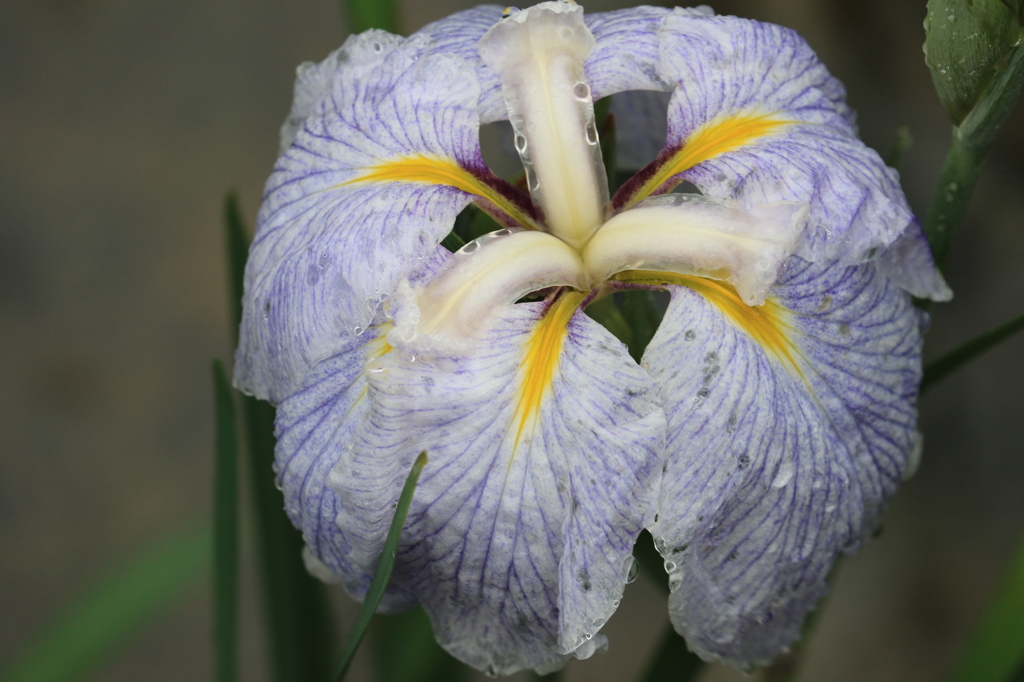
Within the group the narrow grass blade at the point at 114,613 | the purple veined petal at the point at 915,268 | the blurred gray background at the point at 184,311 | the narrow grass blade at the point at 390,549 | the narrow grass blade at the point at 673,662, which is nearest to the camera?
the narrow grass blade at the point at 390,549

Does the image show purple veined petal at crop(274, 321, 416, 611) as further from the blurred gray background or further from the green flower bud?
the blurred gray background

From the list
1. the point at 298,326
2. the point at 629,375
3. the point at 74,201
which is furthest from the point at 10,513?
the point at 629,375

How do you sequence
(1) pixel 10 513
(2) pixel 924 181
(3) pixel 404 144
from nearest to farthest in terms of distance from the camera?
(3) pixel 404 144, (2) pixel 924 181, (1) pixel 10 513

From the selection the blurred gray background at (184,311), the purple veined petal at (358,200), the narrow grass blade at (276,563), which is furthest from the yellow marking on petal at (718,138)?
the blurred gray background at (184,311)

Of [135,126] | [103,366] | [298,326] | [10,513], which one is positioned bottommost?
[10,513]

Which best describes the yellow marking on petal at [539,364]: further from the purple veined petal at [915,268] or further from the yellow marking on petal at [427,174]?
the purple veined petal at [915,268]

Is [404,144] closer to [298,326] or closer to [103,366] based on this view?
[298,326]

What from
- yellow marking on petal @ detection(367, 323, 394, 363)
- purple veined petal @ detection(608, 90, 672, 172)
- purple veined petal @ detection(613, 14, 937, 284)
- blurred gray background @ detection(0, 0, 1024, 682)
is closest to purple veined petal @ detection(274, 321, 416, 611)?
yellow marking on petal @ detection(367, 323, 394, 363)

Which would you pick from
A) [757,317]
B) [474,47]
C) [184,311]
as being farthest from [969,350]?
[184,311]
